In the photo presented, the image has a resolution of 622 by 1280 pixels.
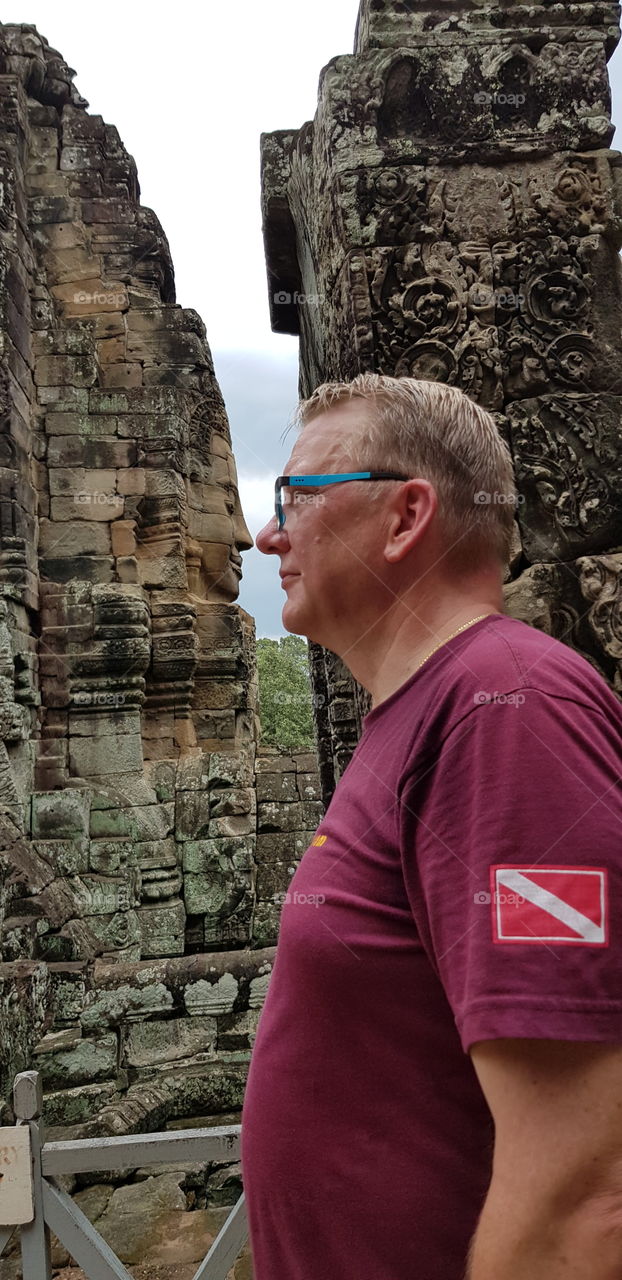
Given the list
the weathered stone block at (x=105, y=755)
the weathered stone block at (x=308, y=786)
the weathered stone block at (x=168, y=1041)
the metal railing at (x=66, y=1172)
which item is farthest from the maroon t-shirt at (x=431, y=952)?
the weathered stone block at (x=308, y=786)

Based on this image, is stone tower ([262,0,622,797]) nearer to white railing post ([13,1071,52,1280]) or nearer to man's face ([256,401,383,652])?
man's face ([256,401,383,652])

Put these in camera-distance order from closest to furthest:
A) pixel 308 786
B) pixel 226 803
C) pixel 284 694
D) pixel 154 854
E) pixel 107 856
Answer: pixel 107 856
pixel 154 854
pixel 226 803
pixel 308 786
pixel 284 694

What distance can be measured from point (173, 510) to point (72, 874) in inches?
158

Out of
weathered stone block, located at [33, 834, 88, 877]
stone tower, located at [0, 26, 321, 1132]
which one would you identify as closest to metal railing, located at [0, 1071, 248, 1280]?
stone tower, located at [0, 26, 321, 1132]

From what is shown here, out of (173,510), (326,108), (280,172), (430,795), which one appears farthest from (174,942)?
(430,795)

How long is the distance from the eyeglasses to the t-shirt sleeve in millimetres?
456

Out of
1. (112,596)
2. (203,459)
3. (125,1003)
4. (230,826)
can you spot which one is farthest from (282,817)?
(203,459)

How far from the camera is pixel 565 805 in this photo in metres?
0.90

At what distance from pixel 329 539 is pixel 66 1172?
222cm

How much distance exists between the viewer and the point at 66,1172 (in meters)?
2.69

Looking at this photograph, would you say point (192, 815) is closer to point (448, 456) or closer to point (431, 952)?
point (448, 456)

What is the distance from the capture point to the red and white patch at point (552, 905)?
0.87 metres

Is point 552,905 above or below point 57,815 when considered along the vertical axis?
above

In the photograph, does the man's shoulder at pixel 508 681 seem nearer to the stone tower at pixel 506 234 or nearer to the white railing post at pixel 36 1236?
the stone tower at pixel 506 234
